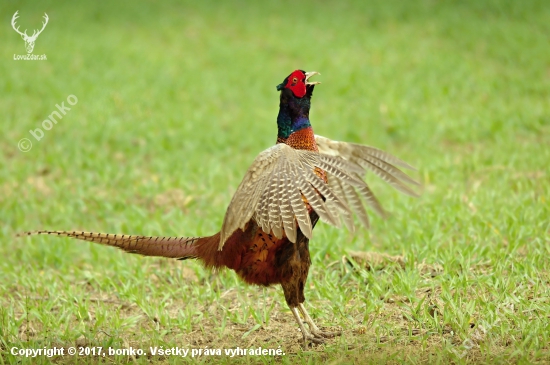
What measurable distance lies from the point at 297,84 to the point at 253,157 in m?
3.95

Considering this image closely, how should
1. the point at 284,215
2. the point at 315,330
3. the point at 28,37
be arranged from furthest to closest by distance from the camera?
the point at 28,37
the point at 315,330
the point at 284,215

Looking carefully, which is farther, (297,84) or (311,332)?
(297,84)

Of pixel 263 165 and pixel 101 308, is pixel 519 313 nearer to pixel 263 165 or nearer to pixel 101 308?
pixel 263 165

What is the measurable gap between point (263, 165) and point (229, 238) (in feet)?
1.68

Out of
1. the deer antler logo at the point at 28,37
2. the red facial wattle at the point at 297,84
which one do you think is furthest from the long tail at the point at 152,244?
the deer antler logo at the point at 28,37

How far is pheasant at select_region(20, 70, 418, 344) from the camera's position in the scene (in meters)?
3.33

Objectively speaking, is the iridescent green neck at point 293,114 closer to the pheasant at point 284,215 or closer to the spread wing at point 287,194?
the pheasant at point 284,215

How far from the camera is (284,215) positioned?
328 centimetres

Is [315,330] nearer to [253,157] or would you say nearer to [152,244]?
[152,244]

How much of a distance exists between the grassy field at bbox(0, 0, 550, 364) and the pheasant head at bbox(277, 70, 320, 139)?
3.75ft

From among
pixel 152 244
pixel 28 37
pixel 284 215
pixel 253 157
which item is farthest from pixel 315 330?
pixel 28 37

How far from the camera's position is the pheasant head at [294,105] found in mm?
3910

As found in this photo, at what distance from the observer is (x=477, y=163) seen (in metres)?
7.05

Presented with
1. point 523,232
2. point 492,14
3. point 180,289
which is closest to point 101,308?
point 180,289
